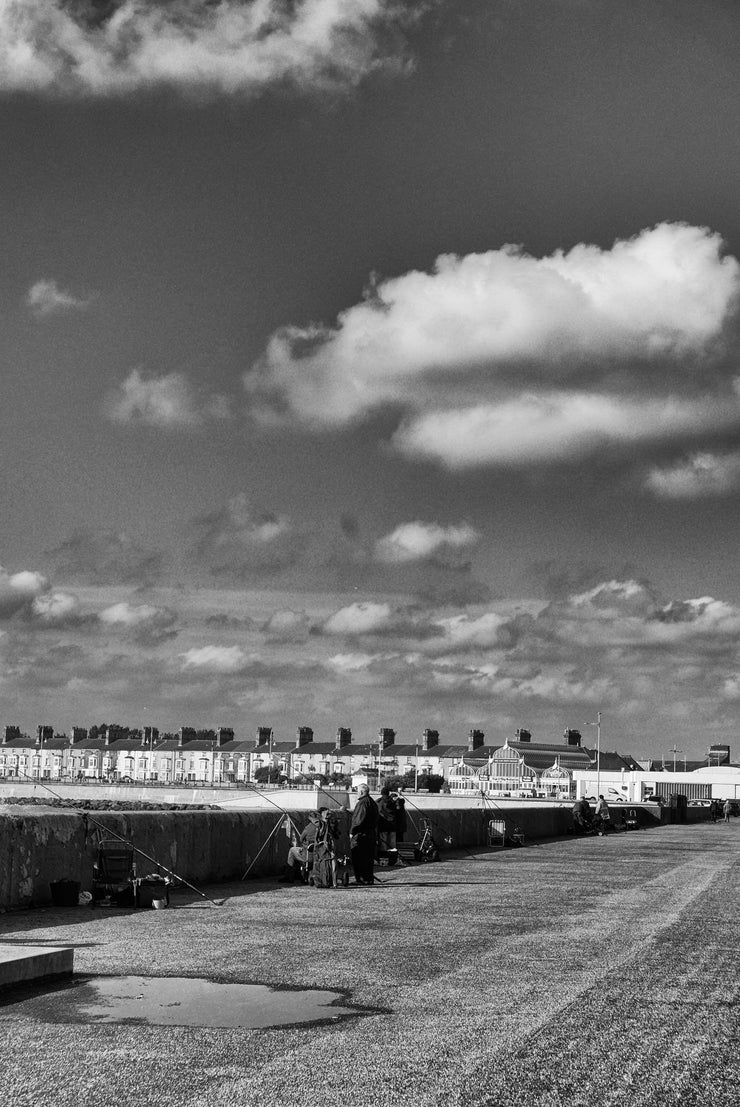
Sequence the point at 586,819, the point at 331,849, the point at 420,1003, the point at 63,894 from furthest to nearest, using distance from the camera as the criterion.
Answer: the point at 586,819 < the point at 331,849 < the point at 63,894 < the point at 420,1003

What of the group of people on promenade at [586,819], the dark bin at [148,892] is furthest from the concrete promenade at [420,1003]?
the group of people on promenade at [586,819]

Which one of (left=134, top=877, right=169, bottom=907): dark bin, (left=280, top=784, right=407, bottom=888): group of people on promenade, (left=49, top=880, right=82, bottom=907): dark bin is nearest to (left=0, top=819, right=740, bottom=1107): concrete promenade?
(left=134, top=877, right=169, bottom=907): dark bin

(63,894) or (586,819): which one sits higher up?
(586,819)

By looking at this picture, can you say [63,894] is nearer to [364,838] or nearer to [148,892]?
[148,892]

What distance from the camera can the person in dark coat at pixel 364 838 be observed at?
19.8 metres

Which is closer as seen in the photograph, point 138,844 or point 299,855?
point 138,844

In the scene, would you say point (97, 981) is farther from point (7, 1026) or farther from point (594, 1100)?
point (594, 1100)

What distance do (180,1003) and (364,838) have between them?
38.1 ft

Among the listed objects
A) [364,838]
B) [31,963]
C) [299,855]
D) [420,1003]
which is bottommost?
[420,1003]

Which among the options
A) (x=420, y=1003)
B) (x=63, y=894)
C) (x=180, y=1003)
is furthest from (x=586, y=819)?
(x=180, y=1003)

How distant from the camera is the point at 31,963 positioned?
922cm

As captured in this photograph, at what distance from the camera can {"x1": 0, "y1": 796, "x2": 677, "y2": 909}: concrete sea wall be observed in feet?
48.3

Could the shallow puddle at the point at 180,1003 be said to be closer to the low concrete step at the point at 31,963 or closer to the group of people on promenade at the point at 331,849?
the low concrete step at the point at 31,963

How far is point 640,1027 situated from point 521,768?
142446 millimetres
